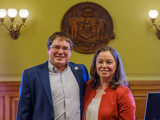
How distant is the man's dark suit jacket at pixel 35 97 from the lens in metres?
1.82

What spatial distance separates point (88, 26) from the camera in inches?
148

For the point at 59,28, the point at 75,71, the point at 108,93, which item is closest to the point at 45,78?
the point at 75,71

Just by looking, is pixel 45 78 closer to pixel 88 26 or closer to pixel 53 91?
pixel 53 91

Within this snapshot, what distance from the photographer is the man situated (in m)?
1.84

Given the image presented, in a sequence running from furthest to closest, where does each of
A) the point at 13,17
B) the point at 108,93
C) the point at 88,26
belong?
1. the point at 88,26
2. the point at 13,17
3. the point at 108,93

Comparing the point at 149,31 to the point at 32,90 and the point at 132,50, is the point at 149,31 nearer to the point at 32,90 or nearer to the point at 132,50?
the point at 132,50

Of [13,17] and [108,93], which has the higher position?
[13,17]

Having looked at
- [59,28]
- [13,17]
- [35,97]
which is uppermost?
[13,17]

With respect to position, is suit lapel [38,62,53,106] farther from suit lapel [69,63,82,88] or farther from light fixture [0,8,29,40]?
light fixture [0,8,29,40]

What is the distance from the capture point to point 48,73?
6.33 feet

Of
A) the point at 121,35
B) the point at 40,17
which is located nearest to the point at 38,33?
the point at 40,17

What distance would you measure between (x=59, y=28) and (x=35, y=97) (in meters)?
2.08

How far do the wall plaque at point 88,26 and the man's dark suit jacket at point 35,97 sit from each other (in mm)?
1900

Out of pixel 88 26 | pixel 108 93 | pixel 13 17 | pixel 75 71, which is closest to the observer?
pixel 108 93
